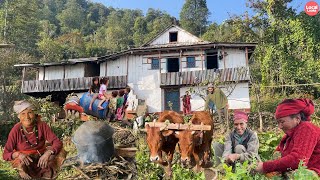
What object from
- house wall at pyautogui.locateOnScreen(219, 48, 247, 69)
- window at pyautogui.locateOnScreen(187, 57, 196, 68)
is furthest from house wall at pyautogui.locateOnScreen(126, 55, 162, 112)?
house wall at pyautogui.locateOnScreen(219, 48, 247, 69)

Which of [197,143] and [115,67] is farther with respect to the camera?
[115,67]

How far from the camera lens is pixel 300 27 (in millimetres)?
34375

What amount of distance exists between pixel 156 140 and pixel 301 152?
291 centimetres

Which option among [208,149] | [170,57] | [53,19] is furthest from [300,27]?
[53,19]

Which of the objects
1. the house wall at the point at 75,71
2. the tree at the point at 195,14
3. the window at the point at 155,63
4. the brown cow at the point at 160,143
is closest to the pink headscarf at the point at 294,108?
the brown cow at the point at 160,143

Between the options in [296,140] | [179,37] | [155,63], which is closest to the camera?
[296,140]

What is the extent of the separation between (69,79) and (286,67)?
19563mm

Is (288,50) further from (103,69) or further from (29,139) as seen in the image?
(29,139)

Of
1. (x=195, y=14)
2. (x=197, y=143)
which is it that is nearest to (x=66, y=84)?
(x=197, y=143)

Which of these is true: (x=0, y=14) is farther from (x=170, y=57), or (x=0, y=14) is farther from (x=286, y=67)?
(x=286, y=67)

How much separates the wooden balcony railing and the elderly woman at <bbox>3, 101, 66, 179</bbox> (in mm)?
23844

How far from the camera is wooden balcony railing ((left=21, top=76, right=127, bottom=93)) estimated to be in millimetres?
29703

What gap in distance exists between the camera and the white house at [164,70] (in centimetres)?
2748

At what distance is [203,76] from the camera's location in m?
27.6
